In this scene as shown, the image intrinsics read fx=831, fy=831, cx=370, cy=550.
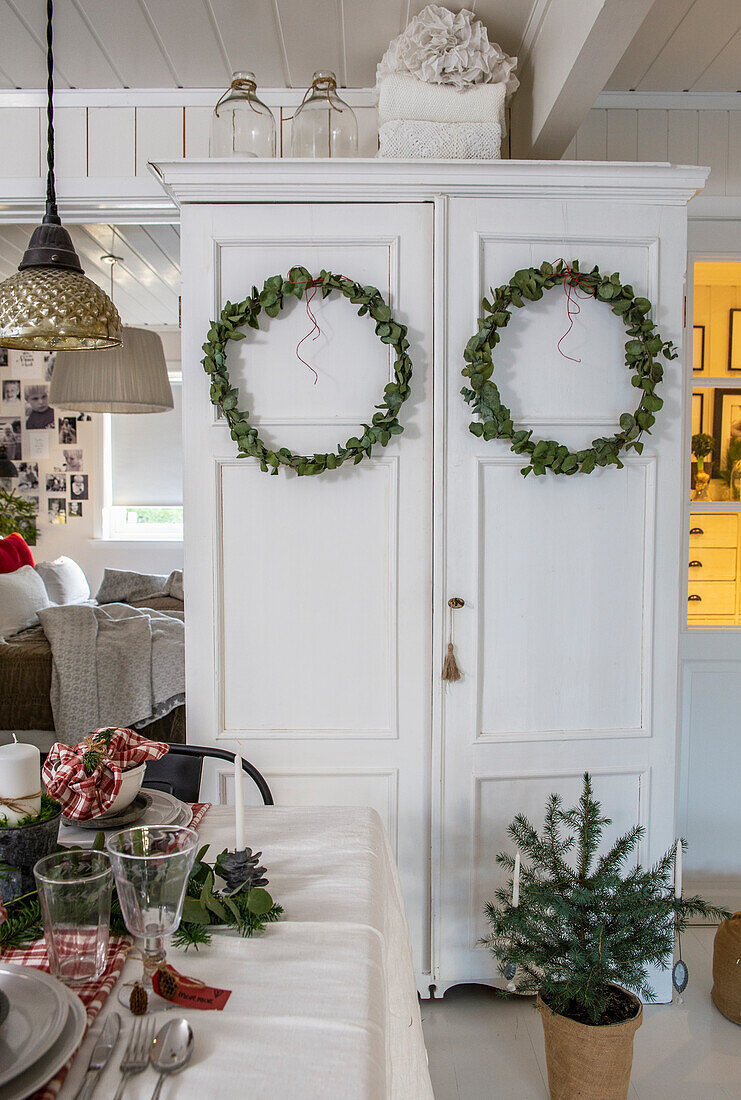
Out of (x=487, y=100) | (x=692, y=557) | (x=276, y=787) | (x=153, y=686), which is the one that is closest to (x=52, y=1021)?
(x=276, y=787)

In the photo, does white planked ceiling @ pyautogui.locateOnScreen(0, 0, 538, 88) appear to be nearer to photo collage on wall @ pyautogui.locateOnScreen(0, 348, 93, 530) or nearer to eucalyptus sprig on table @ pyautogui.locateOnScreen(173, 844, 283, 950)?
eucalyptus sprig on table @ pyautogui.locateOnScreen(173, 844, 283, 950)

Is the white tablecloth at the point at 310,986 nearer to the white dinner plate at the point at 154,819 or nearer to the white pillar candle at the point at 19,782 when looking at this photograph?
the white dinner plate at the point at 154,819

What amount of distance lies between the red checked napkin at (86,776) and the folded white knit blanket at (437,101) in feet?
5.54

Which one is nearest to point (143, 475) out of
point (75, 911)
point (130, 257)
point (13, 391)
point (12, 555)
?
point (13, 391)

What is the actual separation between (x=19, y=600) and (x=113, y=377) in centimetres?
122

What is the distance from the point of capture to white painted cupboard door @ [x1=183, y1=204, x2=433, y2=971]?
2.13 metres

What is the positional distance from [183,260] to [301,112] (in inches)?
20.7

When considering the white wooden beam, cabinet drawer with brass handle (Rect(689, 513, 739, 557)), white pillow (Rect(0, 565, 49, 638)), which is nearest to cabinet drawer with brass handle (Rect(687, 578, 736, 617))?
cabinet drawer with brass handle (Rect(689, 513, 739, 557))

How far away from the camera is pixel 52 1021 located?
854 mm

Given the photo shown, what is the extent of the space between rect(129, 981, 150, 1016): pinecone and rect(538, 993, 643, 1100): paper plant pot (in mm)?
1149

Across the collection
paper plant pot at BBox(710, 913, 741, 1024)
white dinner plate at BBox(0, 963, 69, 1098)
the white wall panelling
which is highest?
the white wall panelling

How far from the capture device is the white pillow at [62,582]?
17.3 ft

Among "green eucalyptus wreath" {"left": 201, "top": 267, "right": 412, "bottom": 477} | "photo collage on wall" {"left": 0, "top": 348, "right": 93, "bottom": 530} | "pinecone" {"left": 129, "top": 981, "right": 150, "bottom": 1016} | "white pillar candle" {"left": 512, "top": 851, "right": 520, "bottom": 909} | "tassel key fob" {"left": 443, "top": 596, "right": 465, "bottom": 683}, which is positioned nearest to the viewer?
"pinecone" {"left": 129, "top": 981, "right": 150, "bottom": 1016}

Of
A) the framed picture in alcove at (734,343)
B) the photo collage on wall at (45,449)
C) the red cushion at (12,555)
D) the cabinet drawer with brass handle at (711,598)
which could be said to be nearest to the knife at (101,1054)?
the cabinet drawer with brass handle at (711,598)
